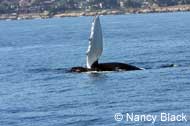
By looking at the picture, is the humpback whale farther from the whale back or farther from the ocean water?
the ocean water

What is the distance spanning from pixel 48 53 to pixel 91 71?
31.4m

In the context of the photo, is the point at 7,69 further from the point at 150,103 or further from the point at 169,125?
the point at 169,125

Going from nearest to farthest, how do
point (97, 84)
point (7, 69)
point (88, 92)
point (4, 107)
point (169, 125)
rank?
1. point (169, 125)
2. point (4, 107)
3. point (88, 92)
4. point (97, 84)
5. point (7, 69)

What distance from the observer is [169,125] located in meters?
51.5

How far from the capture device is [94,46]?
270 ft

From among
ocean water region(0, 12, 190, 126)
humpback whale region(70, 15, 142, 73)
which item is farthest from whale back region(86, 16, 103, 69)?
ocean water region(0, 12, 190, 126)

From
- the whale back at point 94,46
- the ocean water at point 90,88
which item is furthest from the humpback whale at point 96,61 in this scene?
the ocean water at point 90,88

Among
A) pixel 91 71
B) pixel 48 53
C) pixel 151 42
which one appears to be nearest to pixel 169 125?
pixel 91 71

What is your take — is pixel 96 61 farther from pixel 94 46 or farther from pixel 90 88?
pixel 90 88

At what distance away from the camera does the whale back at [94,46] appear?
81125 millimetres

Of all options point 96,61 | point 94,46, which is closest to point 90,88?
point 96,61

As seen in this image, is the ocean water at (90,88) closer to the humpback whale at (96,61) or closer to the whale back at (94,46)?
the humpback whale at (96,61)

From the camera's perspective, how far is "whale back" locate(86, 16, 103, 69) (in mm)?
81125

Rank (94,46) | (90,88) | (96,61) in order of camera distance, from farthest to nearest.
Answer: (94,46) < (96,61) < (90,88)
